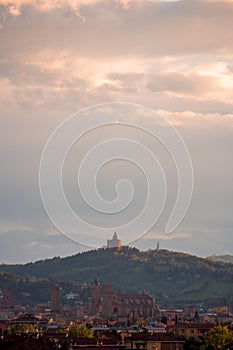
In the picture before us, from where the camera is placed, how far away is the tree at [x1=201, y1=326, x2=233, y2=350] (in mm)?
95006

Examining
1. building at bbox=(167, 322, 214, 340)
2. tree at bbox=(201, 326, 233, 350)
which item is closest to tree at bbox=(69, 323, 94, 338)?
building at bbox=(167, 322, 214, 340)

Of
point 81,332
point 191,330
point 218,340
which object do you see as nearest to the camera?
point 218,340

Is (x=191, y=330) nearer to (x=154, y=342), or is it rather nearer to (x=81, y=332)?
(x=81, y=332)

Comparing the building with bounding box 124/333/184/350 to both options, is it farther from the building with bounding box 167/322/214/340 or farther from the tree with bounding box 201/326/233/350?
the building with bounding box 167/322/214/340

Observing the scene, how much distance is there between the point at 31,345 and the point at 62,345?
2.39 meters

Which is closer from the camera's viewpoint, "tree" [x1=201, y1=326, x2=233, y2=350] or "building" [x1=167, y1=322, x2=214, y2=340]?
"tree" [x1=201, y1=326, x2=233, y2=350]

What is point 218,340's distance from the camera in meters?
96.8

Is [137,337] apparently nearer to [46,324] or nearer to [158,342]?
[158,342]

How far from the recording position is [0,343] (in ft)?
295

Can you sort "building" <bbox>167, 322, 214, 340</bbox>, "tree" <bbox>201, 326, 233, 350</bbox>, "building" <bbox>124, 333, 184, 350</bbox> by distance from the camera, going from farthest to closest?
"building" <bbox>167, 322, 214, 340</bbox> < "building" <bbox>124, 333, 184, 350</bbox> < "tree" <bbox>201, 326, 233, 350</bbox>

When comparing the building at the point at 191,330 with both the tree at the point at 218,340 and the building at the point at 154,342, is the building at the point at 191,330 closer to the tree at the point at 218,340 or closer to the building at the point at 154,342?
the building at the point at 154,342

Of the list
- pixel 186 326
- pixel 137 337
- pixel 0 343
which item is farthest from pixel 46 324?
pixel 0 343

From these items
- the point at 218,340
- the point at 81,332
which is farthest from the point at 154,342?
the point at 81,332

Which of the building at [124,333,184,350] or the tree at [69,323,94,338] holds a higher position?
the tree at [69,323,94,338]
